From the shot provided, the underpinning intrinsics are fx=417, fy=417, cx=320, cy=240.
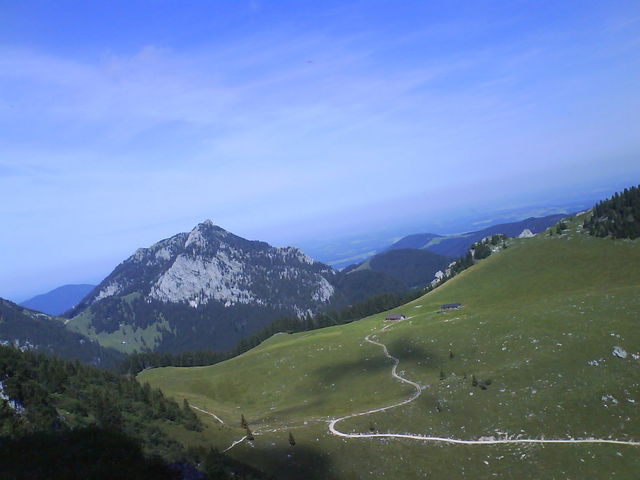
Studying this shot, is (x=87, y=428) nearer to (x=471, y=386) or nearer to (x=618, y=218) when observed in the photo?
(x=471, y=386)

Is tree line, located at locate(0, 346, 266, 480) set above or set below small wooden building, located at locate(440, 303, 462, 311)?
above

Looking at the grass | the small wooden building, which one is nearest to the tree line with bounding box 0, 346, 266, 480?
the grass

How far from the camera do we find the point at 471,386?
62219 mm

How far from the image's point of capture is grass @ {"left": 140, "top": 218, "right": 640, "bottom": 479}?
46.5 m

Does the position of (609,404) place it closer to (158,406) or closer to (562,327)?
(562,327)

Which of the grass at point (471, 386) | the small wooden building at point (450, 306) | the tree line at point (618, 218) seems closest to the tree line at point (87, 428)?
the grass at point (471, 386)

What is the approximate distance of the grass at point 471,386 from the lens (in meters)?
46.5

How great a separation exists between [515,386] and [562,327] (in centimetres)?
2071

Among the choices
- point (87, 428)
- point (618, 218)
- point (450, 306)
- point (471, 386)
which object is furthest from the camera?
point (618, 218)

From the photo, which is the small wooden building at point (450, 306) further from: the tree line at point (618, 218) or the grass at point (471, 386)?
the tree line at point (618, 218)

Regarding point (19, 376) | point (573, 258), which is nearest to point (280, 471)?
point (19, 376)

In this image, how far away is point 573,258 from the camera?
120688 millimetres

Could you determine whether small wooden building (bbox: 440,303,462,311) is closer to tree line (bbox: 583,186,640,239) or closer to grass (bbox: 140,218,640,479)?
grass (bbox: 140,218,640,479)

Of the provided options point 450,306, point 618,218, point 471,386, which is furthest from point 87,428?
point 618,218
